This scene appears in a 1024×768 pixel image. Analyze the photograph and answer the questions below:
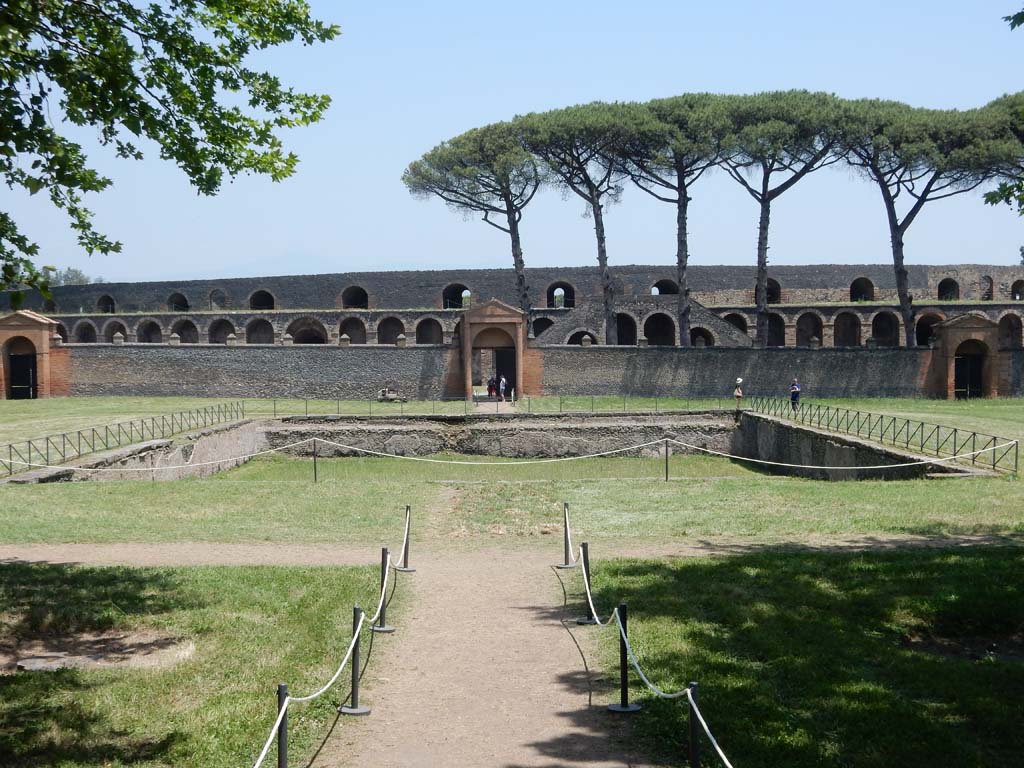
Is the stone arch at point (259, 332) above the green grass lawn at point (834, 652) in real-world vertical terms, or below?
above

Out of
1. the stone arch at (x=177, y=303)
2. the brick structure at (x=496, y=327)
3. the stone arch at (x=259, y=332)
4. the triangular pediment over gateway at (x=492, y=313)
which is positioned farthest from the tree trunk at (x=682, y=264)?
the stone arch at (x=177, y=303)

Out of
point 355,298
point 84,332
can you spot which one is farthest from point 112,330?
point 355,298

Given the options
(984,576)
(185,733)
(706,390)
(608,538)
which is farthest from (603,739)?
(706,390)

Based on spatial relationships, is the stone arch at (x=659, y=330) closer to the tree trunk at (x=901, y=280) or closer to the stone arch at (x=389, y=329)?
the stone arch at (x=389, y=329)

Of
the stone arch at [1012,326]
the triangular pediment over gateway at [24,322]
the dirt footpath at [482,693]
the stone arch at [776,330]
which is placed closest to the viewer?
the dirt footpath at [482,693]

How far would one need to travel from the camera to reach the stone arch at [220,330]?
50531 mm

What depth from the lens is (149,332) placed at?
5262 cm

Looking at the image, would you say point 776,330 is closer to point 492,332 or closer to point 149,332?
point 492,332

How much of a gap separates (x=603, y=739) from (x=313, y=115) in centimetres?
733

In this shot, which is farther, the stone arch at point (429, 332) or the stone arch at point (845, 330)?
the stone arch at point (845, 330)

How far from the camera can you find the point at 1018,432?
22812mm

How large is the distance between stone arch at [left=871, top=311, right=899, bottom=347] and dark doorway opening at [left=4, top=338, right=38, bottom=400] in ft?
128

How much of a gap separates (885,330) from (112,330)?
4067 centimetres

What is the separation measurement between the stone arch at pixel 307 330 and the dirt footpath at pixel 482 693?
132 ft
